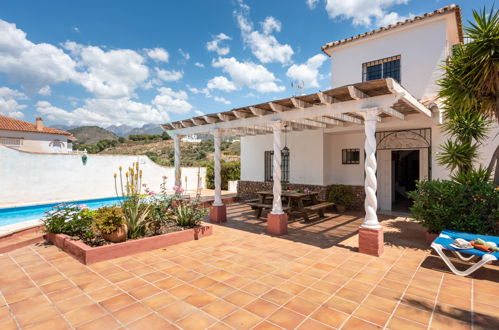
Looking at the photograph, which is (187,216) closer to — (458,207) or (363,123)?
(458,207)

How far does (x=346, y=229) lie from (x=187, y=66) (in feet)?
45.2

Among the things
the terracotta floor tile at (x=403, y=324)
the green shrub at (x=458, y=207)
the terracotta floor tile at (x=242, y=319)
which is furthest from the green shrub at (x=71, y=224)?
the green shrub at (x=458, y=207)

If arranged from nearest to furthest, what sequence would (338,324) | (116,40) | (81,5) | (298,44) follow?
(338,324) < (81,5) < (298,44) < (116,40)

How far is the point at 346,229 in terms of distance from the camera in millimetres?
6812

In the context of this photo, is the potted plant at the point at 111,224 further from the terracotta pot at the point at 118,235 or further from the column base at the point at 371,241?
the column base at the point at 371,241

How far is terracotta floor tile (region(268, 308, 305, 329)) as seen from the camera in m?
2.61

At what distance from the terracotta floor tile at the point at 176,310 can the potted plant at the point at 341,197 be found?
291 inches

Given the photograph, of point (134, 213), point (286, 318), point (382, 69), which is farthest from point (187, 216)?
point (382, 69)

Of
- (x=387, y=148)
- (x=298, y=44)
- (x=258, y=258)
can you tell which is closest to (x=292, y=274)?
(x=258, y=258)

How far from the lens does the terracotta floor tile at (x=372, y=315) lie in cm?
266

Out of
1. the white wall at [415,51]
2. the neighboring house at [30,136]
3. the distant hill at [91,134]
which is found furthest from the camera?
the distant hill at [91,134]

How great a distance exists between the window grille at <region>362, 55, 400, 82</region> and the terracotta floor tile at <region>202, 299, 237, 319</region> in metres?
9.25

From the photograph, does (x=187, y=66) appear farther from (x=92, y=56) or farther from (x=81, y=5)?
(x=81, y=5)

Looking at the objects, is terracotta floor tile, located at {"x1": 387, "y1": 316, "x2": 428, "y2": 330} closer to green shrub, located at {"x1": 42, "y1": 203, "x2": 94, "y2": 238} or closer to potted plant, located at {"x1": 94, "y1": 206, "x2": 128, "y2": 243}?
potted plant, located at {"x1": 94, "y1": 206, "x2": 128, "y2": 243}
